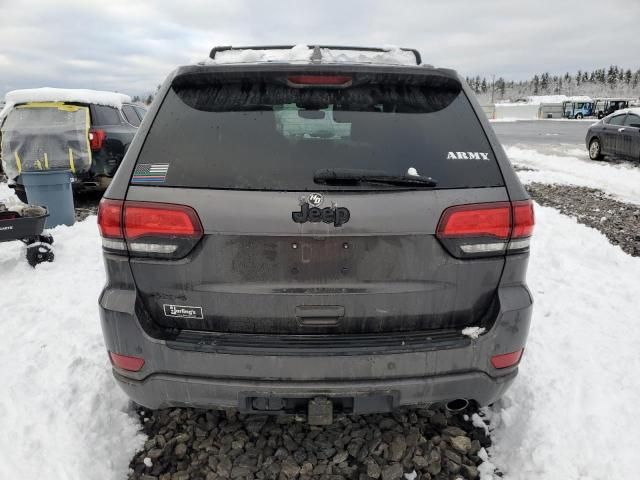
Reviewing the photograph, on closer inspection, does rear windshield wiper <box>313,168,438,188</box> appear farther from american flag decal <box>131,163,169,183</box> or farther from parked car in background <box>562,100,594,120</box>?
parked car in background <box>562,100,594,120</box>

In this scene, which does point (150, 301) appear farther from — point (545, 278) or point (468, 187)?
point (545, 278)

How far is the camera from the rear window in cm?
198

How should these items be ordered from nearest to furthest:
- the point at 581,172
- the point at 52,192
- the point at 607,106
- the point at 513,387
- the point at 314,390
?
the point at 314,390 < the point at 513,387 < the point at 52,192 < the point at 581,172 < the point at 607,106

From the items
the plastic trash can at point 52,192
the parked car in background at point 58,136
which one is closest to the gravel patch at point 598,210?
the plastic trash can at point 52,192

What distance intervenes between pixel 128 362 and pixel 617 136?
15928 mm

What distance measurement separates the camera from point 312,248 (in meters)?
1.91

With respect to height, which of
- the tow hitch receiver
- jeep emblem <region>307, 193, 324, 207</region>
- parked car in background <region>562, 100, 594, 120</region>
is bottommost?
the tow hitch receiver

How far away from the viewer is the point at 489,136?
2.16 m

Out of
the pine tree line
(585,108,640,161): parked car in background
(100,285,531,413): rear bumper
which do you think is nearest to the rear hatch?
(100,285,531,413): rear bumper

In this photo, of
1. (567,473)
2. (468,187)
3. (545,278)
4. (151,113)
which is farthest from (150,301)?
(545,278)

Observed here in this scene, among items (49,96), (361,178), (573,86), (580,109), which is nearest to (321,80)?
(361,178)

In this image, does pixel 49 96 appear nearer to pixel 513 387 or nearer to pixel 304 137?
pixel 304 137

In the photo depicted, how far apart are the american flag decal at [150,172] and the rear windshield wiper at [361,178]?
667 mm

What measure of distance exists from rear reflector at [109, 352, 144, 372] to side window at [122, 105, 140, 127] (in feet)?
29.0
